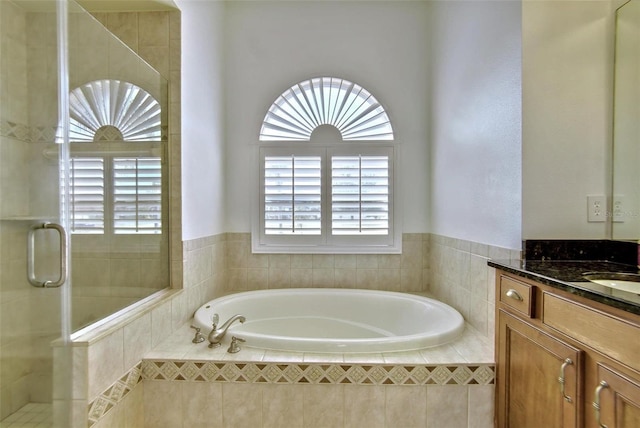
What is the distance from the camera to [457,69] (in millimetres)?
2051

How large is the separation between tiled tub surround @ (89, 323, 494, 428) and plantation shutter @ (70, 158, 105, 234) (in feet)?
2.56

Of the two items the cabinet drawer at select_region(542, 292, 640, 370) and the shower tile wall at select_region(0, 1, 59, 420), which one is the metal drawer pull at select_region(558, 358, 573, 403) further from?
the shower tile wall at select_region(0, 1, 59, 420)

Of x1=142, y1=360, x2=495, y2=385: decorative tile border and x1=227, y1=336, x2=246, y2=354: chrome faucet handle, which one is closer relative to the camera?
x1=142, y1=360, x2=495, y2=385: decorative tile border

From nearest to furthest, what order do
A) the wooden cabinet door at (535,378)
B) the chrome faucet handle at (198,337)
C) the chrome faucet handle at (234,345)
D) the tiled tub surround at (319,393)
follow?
the wooden cabinet door at (535,378)
the tiled tub surround at (319,393)
the chrome faucet handle at (234,345)
the chrome faucet handle at (198,337)

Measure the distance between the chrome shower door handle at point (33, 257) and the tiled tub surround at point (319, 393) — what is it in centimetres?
51

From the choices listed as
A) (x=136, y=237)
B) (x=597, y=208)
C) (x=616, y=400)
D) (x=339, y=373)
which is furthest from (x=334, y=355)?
(x=597, y=208)

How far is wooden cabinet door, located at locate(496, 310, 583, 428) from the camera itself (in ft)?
3.18

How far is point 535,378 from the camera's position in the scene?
3.75 ft

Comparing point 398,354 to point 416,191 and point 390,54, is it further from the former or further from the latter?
point 390,54

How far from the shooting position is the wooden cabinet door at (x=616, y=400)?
30.6 inches

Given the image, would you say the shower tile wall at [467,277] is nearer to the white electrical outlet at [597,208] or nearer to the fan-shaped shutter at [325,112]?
the white electrical outlet at [597,208]

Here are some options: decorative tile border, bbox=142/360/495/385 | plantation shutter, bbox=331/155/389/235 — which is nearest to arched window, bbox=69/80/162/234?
decorative tile border, bbox=142/360/495/385

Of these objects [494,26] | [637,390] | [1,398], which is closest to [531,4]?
[494,26]

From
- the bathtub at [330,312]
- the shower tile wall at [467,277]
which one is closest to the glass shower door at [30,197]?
the bathtub at [330,312]
